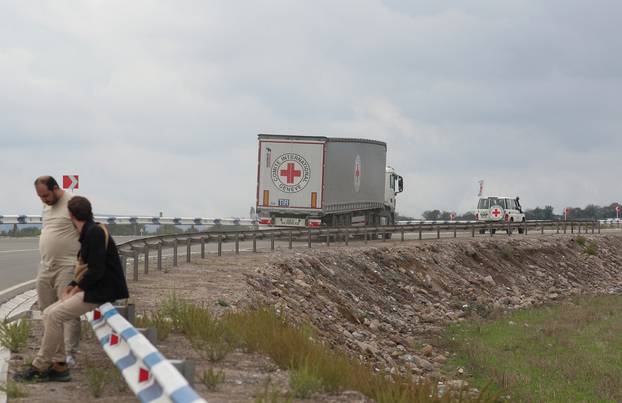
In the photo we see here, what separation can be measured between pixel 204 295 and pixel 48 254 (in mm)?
7452

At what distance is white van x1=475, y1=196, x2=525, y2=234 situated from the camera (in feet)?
177

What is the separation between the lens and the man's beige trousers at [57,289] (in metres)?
9.73

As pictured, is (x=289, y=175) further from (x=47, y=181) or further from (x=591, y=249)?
(x=47, y=181)

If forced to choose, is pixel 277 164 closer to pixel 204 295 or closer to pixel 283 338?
pixel 204 295

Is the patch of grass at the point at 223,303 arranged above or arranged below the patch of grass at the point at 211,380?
above


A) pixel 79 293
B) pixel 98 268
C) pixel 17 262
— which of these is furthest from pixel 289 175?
pixel 98 268

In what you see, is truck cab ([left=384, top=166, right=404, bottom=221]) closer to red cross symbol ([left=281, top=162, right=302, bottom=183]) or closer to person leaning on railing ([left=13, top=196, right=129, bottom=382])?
red cross symbol ([left=281, top=162, right=302, bottom=183])

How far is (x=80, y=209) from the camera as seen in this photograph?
29.9 feet

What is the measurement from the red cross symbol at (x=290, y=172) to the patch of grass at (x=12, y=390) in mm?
28060

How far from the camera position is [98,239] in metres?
9.07

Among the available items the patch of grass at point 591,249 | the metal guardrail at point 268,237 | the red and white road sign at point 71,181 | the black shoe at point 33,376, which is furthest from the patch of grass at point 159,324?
the patch of grass at point 591,249

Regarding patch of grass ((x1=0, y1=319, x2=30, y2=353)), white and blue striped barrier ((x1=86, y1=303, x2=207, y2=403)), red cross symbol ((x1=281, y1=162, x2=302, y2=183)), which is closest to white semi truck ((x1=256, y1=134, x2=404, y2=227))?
red cross symbol ((x1=281, y1=162, x2=302, y2=183))

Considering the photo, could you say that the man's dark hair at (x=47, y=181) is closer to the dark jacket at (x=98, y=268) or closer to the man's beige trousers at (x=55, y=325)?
the dark jacket at (x=98, y=268)

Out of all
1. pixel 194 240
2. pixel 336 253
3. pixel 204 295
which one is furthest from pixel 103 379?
pixel 336 253
